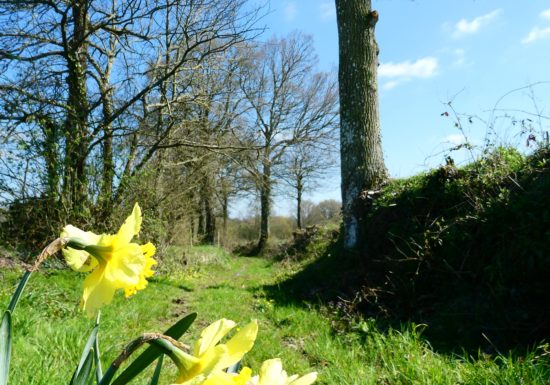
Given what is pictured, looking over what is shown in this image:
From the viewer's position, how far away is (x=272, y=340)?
3.81 m

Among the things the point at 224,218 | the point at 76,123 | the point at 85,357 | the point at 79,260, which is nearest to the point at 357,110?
the point at 76,123

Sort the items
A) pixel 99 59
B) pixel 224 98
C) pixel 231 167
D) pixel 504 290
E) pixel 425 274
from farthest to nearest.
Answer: pixel 231 167, pixel 224 98, pixel 99 59, pixel 425 274, pixel 504 290

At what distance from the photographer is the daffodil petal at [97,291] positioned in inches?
31.0

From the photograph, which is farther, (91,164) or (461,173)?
(91,164)

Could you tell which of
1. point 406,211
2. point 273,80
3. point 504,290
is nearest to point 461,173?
point 406,211

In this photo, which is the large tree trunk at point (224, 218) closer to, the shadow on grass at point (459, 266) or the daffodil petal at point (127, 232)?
the shadow on grass at point (459, 266)

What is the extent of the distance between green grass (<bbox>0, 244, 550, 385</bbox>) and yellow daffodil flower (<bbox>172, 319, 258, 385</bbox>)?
1797 mm

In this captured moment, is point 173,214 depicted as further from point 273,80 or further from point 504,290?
point 273,80

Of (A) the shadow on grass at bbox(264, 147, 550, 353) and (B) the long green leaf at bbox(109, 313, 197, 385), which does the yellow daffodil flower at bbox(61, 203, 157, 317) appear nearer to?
(B) the long green leaf at bbox(109, 313, 197, 385)

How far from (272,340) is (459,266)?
192cm

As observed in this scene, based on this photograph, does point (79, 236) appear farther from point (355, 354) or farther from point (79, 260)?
point (355, 354)

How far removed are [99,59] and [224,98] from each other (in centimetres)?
258

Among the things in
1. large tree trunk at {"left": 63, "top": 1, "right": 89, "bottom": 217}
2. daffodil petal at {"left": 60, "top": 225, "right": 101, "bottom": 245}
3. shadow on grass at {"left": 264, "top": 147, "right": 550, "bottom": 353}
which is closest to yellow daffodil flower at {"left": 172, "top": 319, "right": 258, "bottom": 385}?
daffodil petal at {"left": 60, "top": 225, "right": 101, "bottom": 245}

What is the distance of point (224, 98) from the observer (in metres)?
8.89
